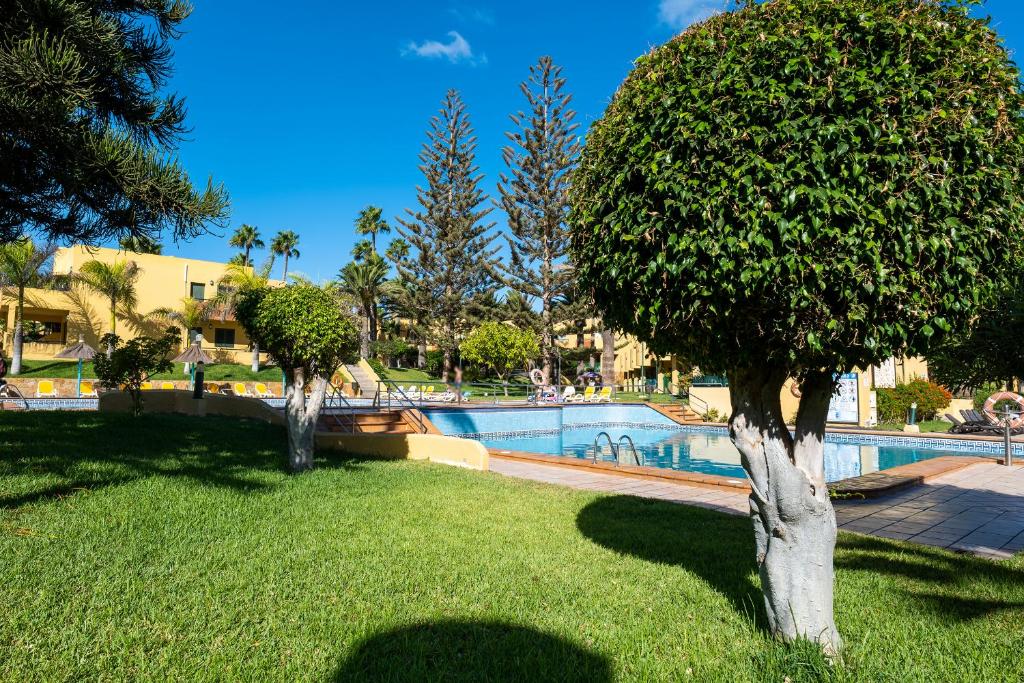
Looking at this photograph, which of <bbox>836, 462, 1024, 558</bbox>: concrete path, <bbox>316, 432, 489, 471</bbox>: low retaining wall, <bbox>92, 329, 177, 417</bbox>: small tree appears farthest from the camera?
<bbox>92, 329, 177, 417</bbox>: small tree

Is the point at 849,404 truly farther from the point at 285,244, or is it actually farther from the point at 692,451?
the point at 285,244

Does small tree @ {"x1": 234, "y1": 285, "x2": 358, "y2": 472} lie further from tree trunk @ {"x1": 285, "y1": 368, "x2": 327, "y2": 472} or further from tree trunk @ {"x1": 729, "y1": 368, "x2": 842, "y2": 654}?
tree trunk @ {"x1": 729, "y1": 368, "x2": 842, "y2": 654}

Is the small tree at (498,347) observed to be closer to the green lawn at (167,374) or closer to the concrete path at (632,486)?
the green lawn at (167,374)

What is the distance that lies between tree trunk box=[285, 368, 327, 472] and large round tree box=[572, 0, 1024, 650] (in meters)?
5.90

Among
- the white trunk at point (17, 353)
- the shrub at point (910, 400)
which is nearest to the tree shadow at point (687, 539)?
the shrub at point (910, 400)

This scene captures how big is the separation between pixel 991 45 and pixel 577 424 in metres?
19.3

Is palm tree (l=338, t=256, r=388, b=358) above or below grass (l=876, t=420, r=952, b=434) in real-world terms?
above

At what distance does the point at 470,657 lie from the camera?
8.74 ft

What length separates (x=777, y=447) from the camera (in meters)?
2.82

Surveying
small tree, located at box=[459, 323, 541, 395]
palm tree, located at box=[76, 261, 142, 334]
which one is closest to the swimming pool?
small tree, located at box=[459, 323, 541, 395]

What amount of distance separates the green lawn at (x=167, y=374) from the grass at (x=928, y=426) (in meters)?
23.7

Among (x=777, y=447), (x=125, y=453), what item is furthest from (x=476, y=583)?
(x=125, y=453)

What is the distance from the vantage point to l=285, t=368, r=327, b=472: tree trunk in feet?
25.2

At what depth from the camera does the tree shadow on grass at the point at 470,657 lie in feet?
8.23
